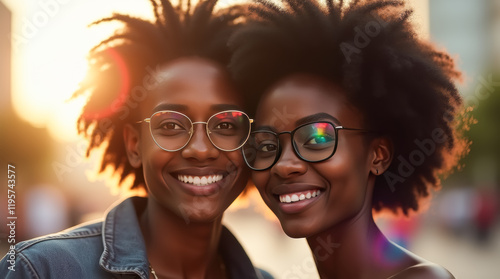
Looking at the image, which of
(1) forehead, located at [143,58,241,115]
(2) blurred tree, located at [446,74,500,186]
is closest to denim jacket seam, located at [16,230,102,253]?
(1) forehead, located at [143,58,241,115]

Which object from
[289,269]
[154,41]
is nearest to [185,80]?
[154,41]

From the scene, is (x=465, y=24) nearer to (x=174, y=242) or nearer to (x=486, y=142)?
(x=486, y=142)

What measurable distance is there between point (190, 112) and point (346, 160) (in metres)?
1.12

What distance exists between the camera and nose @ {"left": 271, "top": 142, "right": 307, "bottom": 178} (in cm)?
362

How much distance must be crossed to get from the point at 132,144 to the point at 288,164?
1.37 m

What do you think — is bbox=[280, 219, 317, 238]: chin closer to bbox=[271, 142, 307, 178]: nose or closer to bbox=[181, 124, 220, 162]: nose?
bbox=[271, 142, 307, 178]: nose

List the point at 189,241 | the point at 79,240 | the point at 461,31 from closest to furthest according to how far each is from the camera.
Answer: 1. the point at 79,240
2. the point at 189,241
3. the point at 461,31

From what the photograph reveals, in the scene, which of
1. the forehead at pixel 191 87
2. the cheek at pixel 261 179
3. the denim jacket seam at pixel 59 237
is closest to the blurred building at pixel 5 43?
the forehead at pixel 191 87

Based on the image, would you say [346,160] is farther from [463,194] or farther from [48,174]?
[463,194]

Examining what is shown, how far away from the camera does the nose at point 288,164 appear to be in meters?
3.62

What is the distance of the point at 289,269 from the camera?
14.2 metres

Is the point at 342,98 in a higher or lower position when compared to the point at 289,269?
higher

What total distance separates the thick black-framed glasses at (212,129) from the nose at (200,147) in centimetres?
2

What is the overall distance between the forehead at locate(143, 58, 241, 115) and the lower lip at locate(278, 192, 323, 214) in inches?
32.5
